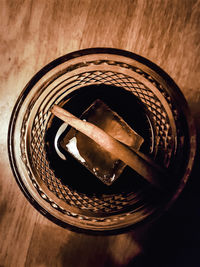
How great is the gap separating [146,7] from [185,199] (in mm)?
524

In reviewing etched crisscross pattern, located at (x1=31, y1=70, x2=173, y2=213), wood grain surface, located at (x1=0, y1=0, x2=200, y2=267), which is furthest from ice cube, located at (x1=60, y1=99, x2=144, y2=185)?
wood grain surface, located at (x1=0, y1=0, x2=200, y2=267)

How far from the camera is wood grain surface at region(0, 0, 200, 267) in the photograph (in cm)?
52

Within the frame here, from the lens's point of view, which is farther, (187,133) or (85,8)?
(85,8)

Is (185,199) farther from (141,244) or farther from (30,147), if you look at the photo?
(30,147)

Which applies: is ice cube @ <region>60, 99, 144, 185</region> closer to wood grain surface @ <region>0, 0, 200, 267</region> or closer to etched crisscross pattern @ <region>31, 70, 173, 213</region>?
etched crisscross pattern @ <region>31, 70, 173, 213</region>

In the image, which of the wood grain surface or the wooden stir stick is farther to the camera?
the wood grain surface

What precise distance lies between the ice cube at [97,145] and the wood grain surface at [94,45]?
0.57 feet

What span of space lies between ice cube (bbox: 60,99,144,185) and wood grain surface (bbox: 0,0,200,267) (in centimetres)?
17

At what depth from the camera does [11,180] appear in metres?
0.56

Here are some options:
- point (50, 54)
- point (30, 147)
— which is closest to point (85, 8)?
point (50, 54)

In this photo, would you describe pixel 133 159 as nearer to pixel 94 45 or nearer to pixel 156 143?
pixel 156 143

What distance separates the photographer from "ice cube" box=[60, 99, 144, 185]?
483 millimetres

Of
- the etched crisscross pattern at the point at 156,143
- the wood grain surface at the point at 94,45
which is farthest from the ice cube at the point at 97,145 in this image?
the wood grain surface at the point at 94,45

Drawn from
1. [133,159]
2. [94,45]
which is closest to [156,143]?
[133,159]
